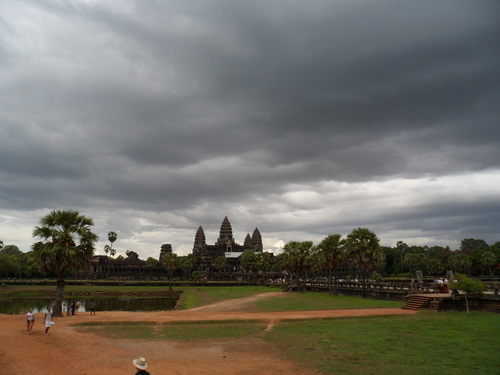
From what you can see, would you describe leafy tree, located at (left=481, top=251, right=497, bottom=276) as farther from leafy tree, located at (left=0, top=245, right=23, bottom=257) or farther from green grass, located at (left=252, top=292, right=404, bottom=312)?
leafy tree, located at (left=0, top=245, right=23, bottom=257)

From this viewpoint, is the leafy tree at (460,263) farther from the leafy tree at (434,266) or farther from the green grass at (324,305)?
the green grass at (324,305)

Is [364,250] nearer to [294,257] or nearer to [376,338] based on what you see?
[294,257]

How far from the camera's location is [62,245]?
106 feet

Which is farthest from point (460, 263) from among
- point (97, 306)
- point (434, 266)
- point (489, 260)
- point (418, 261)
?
point (97, 306)

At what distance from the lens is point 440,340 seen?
65.6 feet

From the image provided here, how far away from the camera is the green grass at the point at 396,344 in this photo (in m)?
15.0

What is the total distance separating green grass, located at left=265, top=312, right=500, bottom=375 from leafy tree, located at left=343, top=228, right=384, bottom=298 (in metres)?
22.5

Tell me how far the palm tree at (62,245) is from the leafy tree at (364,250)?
1420 inches

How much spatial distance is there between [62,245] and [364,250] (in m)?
39.5

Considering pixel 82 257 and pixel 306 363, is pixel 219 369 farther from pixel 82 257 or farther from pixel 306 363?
pixel 82 257

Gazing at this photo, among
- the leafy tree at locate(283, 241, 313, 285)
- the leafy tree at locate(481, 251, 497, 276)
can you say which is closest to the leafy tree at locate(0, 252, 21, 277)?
the leafy tree at locate(283, 241, 313, 285)

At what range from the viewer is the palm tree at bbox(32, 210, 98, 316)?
31.7 m

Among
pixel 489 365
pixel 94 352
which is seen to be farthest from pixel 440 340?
pixel 94 352

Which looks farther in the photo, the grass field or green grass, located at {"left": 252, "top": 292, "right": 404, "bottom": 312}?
green grass, located at {"left": 252, "top": 292, "right": 404, "bottom": 312}
